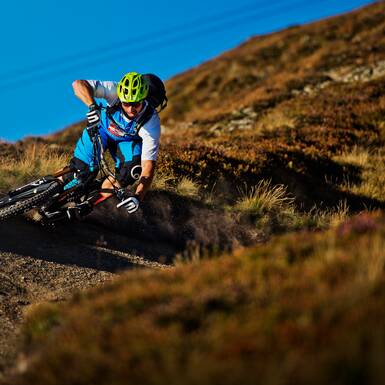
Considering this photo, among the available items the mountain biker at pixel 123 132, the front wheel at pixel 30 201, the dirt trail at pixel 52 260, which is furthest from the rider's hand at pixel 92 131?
the dirt trail at pixel 52 260

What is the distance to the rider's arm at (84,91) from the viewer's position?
25.3ft

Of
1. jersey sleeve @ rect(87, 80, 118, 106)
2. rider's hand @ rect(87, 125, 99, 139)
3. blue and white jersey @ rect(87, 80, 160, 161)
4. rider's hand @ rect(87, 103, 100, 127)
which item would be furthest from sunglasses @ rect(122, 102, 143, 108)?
rider's hand @ rect(87, 125, 99, 139)

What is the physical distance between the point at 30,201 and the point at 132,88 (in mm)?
2231

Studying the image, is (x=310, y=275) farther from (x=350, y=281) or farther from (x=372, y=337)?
(x=372, y=337)

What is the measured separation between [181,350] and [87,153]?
5.37 m

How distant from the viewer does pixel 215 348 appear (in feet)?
10.6

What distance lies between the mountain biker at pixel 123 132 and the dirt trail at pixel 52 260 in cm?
86

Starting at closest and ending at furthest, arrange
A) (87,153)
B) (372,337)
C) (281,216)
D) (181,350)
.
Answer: (372,337) → (181,350) → (87,153) → (281,216)

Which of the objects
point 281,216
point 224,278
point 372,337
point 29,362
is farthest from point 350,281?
point 281,216

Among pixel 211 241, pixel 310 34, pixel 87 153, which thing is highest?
pixel 310 34

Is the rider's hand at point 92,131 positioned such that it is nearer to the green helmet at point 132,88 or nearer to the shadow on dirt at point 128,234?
the green helmet at point 132,88

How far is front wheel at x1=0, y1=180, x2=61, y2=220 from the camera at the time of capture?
807 cm

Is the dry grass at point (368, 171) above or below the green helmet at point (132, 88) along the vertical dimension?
below

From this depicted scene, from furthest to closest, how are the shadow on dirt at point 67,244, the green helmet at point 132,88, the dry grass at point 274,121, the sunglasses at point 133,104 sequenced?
1. the dry grass at point 274,121
2. the shadow on dirt at point 67,244
3. the sunglasses at point 133,104
4. the green helmet at point 132,88
